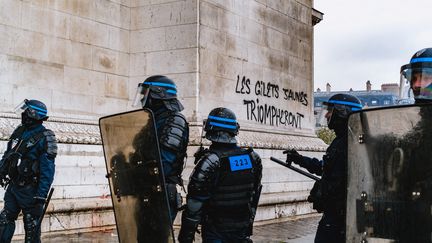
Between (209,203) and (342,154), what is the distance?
1086 mm

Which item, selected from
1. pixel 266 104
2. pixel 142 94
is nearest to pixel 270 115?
pixel 266 104

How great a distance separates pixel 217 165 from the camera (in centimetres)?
438

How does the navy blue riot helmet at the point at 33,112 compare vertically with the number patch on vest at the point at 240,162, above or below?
above

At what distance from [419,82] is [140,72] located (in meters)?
6.93

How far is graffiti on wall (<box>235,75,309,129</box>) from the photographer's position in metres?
10.9

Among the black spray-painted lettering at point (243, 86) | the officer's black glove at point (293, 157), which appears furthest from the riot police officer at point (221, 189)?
the black spray-painted lettering at point (243, 86)

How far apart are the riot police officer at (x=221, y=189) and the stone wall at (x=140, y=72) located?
4087 mm

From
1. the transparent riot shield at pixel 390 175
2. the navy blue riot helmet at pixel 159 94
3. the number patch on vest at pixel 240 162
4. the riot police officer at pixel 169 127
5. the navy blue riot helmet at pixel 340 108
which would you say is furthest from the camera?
the navy blue riot helmet at pixel 159 94

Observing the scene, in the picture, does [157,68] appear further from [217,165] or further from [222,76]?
[217,165]

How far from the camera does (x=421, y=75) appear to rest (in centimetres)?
379

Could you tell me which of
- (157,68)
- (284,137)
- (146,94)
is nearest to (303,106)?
(284,137)

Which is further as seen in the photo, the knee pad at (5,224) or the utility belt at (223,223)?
the knee pad at (5,224)

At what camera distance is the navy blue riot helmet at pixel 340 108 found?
487 centimetres

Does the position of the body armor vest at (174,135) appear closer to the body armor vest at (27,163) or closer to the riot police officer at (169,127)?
the riot police officer at (169,127)
